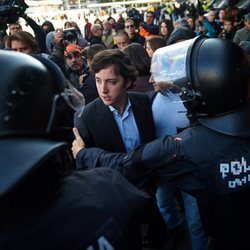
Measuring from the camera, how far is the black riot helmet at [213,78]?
5.24 feet

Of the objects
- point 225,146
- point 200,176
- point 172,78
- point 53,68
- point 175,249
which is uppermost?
point 53,68

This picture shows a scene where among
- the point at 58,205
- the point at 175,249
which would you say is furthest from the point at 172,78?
the point at 175,249

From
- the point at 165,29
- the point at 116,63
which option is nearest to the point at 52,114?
the point at 116,63

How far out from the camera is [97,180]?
43.1 inches

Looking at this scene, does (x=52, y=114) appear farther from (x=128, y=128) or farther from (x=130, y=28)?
(x=130, y=28)

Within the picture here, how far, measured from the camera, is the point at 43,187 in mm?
947

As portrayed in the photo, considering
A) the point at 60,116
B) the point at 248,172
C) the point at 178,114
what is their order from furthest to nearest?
1. the point at 178,114
2. the point at 248,172
3. the point at 60,116

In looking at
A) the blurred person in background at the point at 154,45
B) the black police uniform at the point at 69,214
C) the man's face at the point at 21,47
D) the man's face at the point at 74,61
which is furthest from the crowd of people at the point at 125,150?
the man's face at the point at 74,61

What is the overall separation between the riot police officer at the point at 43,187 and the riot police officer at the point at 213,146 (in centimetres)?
59

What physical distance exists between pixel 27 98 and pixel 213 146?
92cm

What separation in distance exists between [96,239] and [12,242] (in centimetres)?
21

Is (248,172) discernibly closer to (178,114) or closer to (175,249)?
(178,114)

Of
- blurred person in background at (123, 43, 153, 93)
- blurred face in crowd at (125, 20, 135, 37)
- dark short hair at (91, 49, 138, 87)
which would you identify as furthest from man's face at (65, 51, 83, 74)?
blurred face in crowd at (125, 20, 135, 37)

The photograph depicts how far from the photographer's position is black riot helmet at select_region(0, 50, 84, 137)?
36.1 inches
